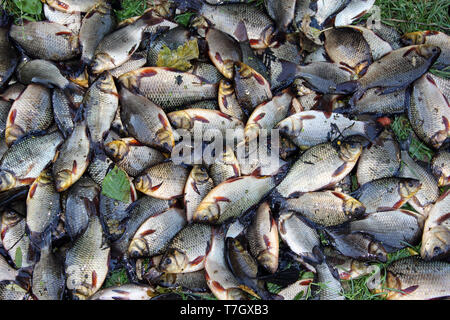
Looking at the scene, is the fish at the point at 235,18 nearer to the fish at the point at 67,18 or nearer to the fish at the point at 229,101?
the fish at the point at 229,101

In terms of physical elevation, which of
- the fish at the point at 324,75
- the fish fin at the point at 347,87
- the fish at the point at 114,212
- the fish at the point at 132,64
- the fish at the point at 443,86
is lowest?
the fish at the point at 114,212

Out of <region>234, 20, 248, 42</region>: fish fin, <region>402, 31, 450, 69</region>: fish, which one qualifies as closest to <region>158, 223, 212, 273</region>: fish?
<region>234, 20, 248, 42</region>: fish fin

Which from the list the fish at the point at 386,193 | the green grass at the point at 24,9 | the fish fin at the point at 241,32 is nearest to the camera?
the fish at the point at 386,193

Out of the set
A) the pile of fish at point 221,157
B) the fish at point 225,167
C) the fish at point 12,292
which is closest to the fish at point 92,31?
the pile of fish at point 221,157

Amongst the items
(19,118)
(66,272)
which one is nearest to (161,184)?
(66,272)
